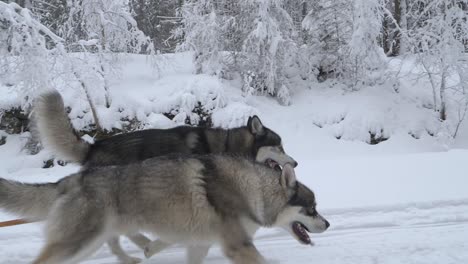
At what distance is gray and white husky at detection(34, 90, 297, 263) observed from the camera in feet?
15.4

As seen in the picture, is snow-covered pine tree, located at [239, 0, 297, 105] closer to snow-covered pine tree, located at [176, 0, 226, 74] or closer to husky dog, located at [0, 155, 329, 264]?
snow-covered pine tree, located at [176, 0, 226, 74]

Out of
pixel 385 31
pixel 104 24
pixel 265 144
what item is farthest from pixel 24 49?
pixel 385 31

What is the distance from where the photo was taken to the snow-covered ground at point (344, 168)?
4.75 m

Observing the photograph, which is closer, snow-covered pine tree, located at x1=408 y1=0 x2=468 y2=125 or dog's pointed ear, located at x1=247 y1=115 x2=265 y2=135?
dog's pointed ear, located at x1=247 y1=115 x2=265 y2=135

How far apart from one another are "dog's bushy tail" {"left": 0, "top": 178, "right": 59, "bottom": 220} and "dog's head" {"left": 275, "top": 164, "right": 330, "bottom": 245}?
2.04 metres

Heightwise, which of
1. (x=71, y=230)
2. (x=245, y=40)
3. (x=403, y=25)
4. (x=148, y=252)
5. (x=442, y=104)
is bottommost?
(x=442, y=104)

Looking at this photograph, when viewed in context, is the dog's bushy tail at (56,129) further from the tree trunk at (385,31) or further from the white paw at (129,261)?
the tree trunk at (385,31)

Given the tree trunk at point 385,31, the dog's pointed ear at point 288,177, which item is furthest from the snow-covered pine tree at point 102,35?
the tree trunk at point 385,31

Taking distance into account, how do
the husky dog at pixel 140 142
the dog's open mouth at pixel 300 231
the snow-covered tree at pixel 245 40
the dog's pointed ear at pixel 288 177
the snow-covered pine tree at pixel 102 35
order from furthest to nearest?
the snow-covered tree at pixel 245 40, the snow-covered pine tree at pixel 102 35, the husky dog at pixel 140 142, the dog's open mouth at pixel 300 231, the dog's pointed ear at pixel 288 177

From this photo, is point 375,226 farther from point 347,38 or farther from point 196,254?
point 347,38

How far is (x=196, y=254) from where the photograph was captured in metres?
4.28

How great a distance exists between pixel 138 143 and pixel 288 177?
2.26 m

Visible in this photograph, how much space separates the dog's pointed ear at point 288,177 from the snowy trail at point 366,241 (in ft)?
3.41

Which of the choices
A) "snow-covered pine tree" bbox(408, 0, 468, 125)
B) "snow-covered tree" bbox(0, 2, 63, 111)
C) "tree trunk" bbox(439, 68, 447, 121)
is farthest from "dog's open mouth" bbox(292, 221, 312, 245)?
"tree trunk" bbox(439, 68, 447, 121)
